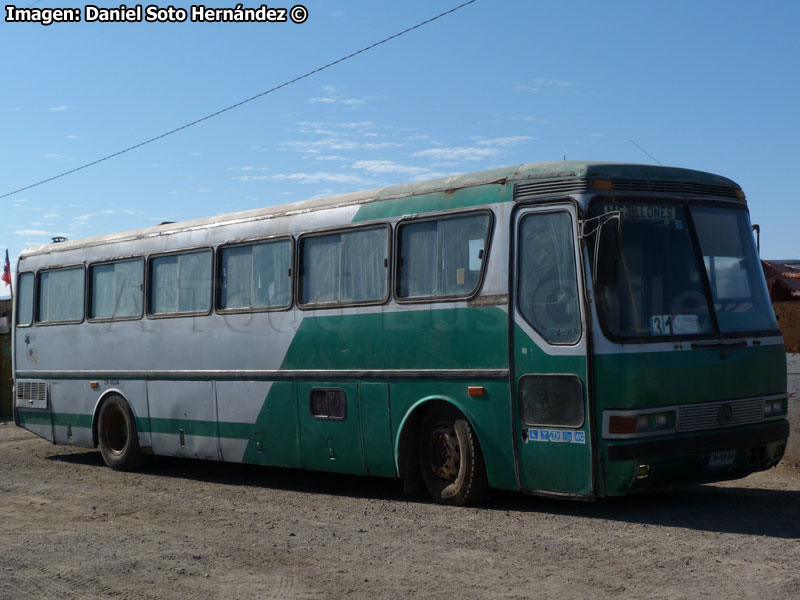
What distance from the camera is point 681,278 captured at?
9.32 meters

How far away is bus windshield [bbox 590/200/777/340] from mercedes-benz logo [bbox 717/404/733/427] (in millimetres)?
620

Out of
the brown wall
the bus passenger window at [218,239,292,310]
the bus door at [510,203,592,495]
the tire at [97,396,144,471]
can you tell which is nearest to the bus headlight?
the bus door at [510,203,592,495]

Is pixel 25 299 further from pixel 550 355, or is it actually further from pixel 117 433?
pixel 550 355

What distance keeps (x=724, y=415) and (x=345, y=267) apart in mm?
4168

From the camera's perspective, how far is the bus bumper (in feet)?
28.9

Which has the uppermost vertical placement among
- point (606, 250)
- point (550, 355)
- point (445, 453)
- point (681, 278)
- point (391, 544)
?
point (606, 250)

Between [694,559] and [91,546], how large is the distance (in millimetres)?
4615

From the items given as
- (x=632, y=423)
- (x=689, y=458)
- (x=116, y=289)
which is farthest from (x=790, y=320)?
(x=116, y=289)

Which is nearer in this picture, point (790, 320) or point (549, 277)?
point (549, 277)

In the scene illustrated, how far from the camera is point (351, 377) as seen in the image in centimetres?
1137

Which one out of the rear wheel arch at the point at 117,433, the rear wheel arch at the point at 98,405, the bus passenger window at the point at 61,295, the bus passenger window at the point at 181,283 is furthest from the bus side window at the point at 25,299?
the bus passenger window at the point at 181,283

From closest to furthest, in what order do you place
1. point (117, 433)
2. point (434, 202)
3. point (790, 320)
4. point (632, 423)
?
point (632, 423)
point (434, 202)
point (117, 433)
point (790, 320)

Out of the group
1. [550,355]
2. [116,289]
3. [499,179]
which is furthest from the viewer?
[116,289]

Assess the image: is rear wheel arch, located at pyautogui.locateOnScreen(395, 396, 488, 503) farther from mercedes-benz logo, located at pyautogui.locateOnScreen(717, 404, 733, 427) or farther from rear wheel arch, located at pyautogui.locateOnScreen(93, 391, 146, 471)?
rear wheel arch, located at pyautogui.locateOnScreen(93, 391, 146, 471)
